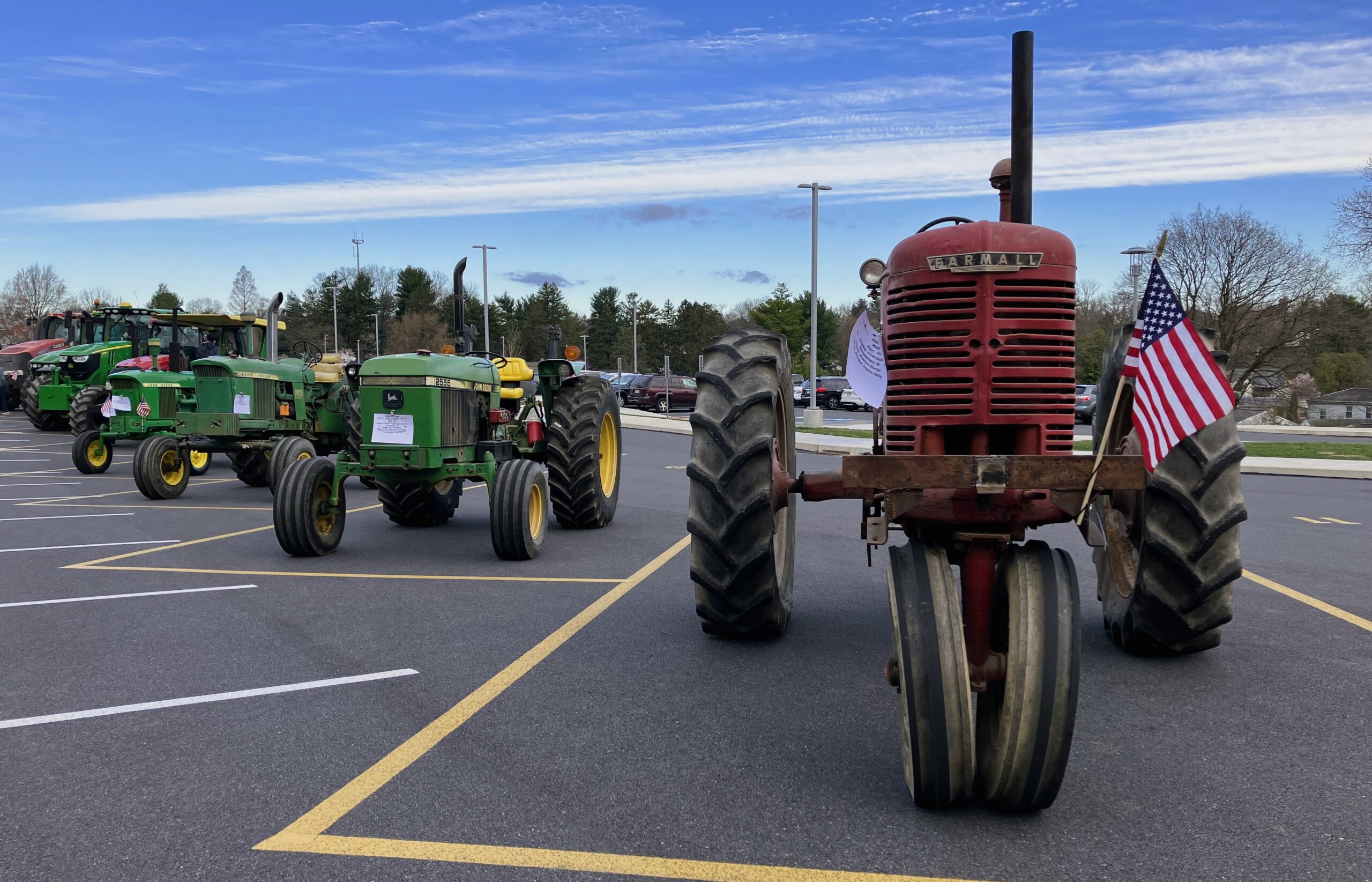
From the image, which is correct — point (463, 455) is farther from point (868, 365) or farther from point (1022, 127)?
point (1022, 127)

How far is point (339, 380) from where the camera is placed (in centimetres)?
1537

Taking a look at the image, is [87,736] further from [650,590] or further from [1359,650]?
[1359,650]

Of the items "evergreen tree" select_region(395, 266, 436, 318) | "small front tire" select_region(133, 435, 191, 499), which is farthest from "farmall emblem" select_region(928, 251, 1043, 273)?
"evergreen tree" select_region(395, 266, 436, 318)

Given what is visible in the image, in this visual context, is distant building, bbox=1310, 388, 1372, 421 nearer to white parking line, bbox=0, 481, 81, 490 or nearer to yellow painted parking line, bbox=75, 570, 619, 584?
yellow painted parking line, bbox=75, 570, 619, 584

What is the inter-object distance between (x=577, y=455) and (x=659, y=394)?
35.0 metres

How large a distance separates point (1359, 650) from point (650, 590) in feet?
14.1

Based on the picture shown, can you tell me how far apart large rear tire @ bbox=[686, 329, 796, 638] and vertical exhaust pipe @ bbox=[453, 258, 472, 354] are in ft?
14.3

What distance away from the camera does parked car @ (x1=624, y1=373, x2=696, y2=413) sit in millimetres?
44125

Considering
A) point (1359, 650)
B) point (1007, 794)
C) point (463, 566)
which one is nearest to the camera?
point (1007, 794)

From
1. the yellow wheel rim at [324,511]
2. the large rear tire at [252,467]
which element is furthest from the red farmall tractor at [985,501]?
the large rear tire at [252,467]

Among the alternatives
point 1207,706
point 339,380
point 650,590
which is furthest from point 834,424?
point 1207,706

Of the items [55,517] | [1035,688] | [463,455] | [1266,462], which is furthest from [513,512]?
[1266,462]

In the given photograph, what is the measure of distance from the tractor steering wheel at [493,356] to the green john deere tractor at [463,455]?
→ 4 cm

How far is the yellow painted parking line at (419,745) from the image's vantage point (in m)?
3.39
